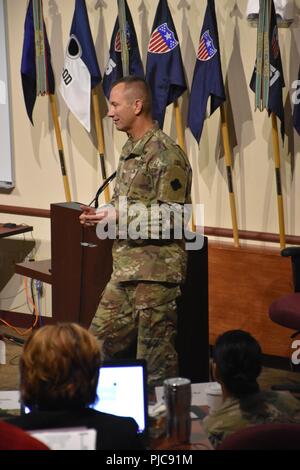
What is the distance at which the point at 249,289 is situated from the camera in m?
5.06

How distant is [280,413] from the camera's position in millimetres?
2412

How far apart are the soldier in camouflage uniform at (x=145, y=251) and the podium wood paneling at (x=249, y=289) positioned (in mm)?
1319

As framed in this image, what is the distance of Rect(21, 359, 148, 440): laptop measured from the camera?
262 centimetres

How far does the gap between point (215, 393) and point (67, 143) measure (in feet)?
11.2

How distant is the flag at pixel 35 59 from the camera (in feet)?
18.2

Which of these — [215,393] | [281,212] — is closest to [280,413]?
[215,393]

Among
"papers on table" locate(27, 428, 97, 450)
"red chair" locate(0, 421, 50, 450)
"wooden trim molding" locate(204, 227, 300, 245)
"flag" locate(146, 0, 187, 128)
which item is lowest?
"wooden trim molding" locate(204, 227, 300, 245)

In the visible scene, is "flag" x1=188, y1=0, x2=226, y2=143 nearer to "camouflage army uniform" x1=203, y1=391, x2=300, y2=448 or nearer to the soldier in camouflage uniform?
the soldier in camouflage uniform

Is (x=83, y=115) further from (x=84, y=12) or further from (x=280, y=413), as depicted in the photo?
(x=280, y=413)

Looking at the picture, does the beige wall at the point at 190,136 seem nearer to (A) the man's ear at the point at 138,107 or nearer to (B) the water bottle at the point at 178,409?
(A) the man's ear at the point at 138,107

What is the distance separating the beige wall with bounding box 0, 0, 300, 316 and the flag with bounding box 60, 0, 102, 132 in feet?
0.43

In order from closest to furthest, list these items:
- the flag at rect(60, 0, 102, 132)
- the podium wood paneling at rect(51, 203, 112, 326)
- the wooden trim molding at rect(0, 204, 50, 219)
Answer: the podium wood paneling at rect(51, 203, 112, 326) → the flag at rect(60, 0, 102, 132) → the wooden trim molding at rect(0, 204, 50, 219)

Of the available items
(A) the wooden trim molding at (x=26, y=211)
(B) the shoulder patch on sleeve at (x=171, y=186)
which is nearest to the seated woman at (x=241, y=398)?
(B) the shoulder patch on sleeve at (x=171, y=186)

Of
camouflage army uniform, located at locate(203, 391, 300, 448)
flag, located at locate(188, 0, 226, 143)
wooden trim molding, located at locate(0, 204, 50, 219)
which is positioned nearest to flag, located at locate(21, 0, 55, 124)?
wooden trim molding, located at locate(0, 204, 50, 219)
